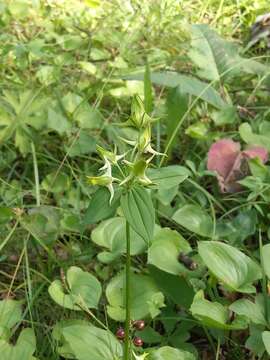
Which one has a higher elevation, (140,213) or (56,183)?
(140,213)

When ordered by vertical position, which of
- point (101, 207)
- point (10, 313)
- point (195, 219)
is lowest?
point (10, 313)

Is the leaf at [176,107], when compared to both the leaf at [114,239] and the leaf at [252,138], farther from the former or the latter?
the leaf at [114,239]

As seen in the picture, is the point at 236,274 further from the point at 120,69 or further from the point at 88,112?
the point at 120,69

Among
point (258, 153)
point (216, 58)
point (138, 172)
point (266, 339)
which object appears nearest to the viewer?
point (138, 172)

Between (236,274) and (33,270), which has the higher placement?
(236,274)

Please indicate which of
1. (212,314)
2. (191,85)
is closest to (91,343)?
(212,314)

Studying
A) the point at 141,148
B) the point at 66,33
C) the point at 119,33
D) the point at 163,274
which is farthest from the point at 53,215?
the point at 66,33

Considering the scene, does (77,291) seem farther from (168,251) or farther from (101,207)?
(101,207)
